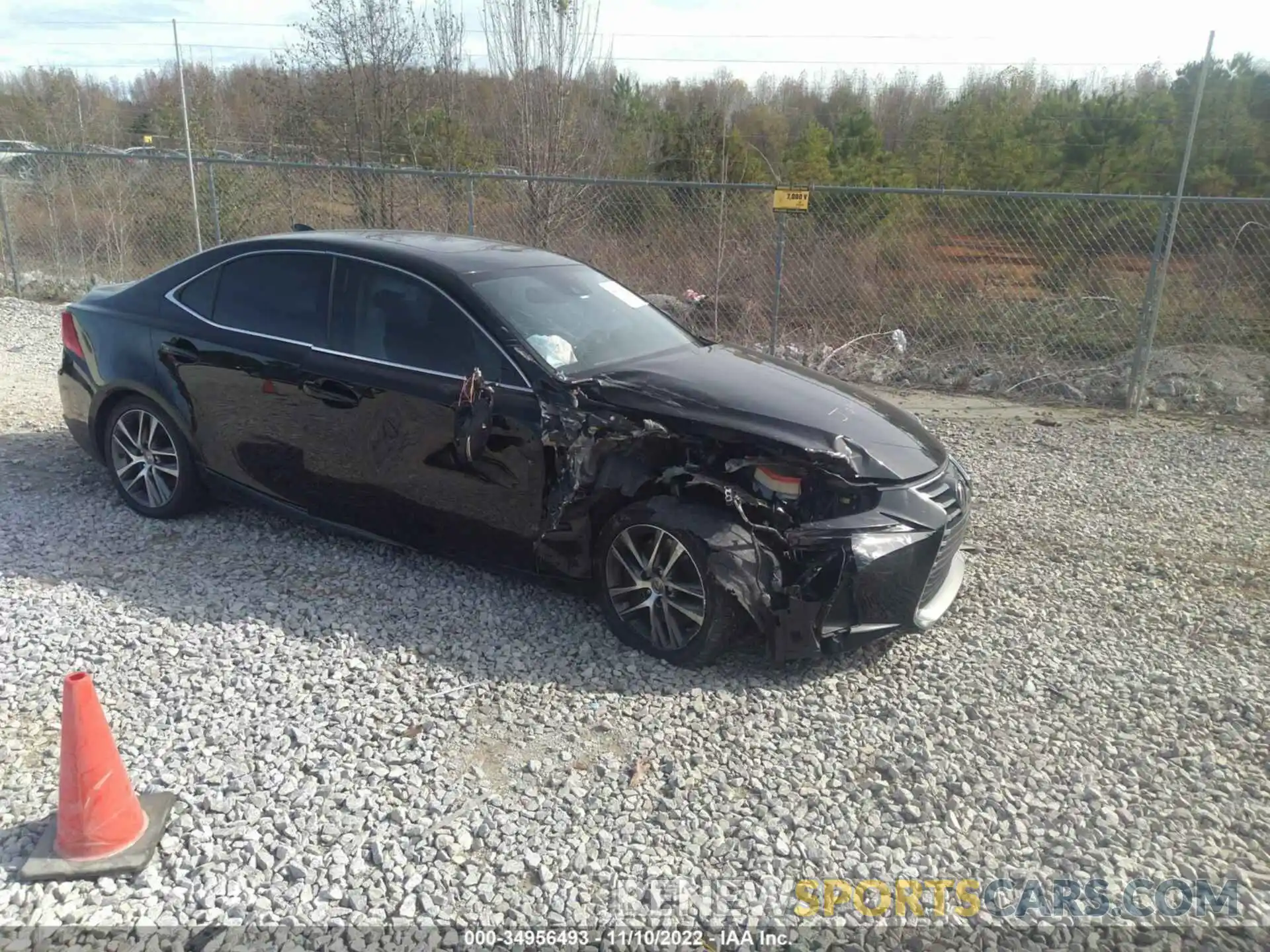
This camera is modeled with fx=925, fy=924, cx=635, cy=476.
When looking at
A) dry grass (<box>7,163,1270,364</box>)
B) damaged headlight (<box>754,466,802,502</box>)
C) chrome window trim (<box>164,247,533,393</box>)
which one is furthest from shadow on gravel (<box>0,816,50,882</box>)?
dry grass (<box>7,163,1270,364</box>)

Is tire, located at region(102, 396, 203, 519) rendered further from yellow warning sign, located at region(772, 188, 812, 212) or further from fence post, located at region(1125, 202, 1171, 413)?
fence post, located at region(1125, 202, 1171, 413)

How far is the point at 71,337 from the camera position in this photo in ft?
17.9

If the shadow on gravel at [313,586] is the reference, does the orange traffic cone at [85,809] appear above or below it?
above

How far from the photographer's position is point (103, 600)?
4.34 metres

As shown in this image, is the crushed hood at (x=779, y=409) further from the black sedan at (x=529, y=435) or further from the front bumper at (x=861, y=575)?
the front bumper at (x=861, y=575)

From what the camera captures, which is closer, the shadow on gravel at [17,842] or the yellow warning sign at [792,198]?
the shadow on gravel at [17,842]

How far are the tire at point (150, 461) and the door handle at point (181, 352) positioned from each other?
321 mm

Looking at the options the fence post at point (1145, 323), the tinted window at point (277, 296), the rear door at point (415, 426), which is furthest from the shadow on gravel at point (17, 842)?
the fence post at point (1145, 323)

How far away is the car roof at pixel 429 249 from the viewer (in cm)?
459

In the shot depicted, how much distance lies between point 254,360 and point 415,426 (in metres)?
1.08

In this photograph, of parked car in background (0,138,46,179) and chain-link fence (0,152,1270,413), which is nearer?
chain-link fence (0,152,1270,413)

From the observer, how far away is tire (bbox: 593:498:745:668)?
374 centimetres

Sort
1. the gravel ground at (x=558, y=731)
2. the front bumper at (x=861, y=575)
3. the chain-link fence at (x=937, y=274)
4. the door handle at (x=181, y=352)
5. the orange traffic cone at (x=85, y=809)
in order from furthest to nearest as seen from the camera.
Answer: the chain-link fence at (x=937, y=274) → the door handle at (x=181, y=352) → the front bumper at (x=861, y=575) → the gravel ground at (x=558, y=731) → the orange traffic cone at (x=85, y=809)

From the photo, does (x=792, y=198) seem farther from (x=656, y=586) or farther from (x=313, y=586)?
(x=313, y=586)
